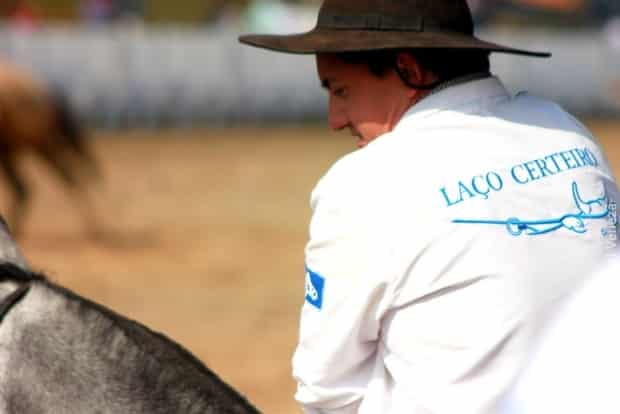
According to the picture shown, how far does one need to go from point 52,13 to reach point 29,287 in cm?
2433

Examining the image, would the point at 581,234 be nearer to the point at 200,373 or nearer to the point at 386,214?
the point at 386,214

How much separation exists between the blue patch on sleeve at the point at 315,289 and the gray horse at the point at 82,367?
0.25 metres

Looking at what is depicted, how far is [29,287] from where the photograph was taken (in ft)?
7.42

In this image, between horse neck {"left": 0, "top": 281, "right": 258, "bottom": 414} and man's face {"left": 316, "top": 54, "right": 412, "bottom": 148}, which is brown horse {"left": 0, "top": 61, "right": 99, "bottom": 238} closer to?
man's face {"left": 316, "top": 54, "right": 412, "bottom": 148}

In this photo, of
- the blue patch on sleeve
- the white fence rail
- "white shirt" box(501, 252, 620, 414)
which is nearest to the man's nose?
the blue patch on sleeve

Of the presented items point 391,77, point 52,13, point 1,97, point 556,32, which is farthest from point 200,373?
point 556,32

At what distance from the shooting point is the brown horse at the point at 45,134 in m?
14.0

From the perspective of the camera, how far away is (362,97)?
2555 mm

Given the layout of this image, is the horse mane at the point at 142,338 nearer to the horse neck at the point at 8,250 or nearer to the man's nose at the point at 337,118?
the horse neck at the point at 8,250

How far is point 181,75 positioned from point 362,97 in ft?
59.7

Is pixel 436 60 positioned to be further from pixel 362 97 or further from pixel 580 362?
pixel 580 362

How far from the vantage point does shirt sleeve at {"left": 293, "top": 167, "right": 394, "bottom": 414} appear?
234 centimetres

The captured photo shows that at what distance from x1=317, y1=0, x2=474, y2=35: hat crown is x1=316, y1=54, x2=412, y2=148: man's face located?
8 cm

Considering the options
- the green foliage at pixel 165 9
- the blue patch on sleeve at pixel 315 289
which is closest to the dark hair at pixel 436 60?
the blue patch on sleeve at pixel 315 289
